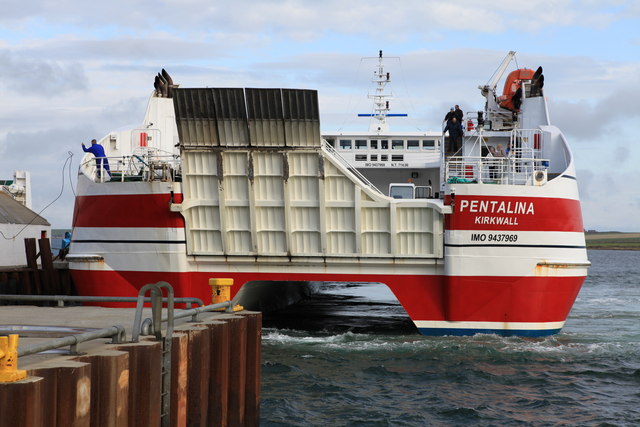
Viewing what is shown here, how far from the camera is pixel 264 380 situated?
16.8 meters

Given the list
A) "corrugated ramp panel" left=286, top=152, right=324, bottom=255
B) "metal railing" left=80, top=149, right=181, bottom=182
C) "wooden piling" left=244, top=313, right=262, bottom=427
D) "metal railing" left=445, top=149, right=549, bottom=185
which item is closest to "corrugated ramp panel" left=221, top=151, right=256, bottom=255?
"corrugated ramp panel" left=286, top=152, right=324, bottom=255

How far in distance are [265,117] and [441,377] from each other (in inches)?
268

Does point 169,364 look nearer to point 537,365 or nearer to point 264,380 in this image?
point 264,380

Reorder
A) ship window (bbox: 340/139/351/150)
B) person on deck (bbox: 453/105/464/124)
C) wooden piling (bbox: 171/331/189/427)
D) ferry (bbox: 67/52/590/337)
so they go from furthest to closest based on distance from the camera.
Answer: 1. ship window (bbox: 340/139/351/150)
2. person on deck (bbox: 453/105/464/124)
3. ferry (bbox: 67/52/590/337)
4. wooden piling (bbox: 171/331/189/427)

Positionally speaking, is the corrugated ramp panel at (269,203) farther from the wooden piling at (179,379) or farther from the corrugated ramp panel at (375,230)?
the wooden piling at (179,379)

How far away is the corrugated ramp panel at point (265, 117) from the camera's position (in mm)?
19234

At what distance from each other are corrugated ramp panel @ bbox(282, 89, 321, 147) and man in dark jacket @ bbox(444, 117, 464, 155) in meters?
5.07

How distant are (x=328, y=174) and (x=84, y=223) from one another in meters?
6.34

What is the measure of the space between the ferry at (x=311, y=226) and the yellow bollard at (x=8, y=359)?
13.0m

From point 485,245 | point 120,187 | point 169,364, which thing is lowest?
point 169,364

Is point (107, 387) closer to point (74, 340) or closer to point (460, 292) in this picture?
point (74, 340)

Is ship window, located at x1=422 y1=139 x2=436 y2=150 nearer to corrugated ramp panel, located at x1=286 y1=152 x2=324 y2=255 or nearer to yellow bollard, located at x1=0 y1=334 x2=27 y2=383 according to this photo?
corrugated ramp panel, located at x1=286 y1=152 x2=324 y2=255

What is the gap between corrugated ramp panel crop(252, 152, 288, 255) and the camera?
1989 cm

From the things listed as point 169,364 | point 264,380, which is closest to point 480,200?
point 264,380
